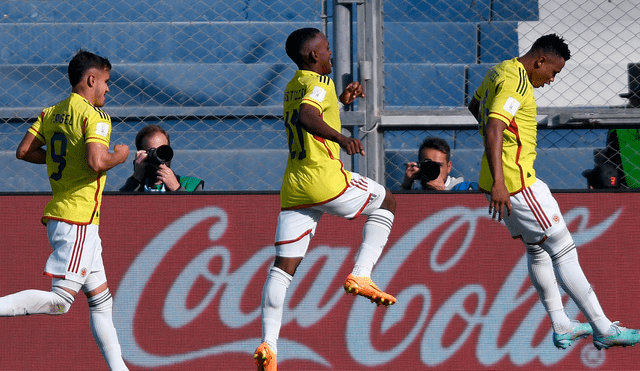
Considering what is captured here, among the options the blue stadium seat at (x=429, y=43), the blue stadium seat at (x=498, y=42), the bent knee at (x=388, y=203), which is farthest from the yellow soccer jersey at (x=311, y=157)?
the blue stadium seat at (x=498, y=42)

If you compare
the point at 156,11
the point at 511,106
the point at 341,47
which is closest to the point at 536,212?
the point at 511,106

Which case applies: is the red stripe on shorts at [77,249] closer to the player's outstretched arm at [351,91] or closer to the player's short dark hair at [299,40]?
the player's short dark hair at [299,40]

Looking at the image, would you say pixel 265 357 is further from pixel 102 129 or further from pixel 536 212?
pixel 536 212

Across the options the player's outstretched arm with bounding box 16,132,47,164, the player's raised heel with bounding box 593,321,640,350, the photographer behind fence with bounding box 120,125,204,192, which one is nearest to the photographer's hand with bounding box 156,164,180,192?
the photographer behind fence with bounding box 120,125,204,192

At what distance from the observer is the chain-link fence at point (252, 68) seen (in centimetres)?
727

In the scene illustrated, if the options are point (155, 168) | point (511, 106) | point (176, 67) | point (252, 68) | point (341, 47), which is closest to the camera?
point (511, 106)

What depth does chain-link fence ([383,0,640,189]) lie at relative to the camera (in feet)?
23.7

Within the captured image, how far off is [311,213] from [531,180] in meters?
1.19

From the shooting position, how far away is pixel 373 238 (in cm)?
455

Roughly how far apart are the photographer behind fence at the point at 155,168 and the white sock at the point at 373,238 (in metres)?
1.45

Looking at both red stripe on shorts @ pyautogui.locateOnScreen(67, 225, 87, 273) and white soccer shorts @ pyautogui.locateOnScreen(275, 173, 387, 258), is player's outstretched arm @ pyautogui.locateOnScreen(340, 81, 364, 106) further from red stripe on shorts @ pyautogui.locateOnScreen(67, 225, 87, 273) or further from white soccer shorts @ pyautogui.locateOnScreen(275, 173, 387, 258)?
red stripe on shorts @ pyautogui.locateOnScreen(67, 225, 87, 273)

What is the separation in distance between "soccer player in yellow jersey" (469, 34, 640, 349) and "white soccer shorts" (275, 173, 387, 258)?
65cm

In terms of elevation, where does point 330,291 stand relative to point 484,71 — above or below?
below

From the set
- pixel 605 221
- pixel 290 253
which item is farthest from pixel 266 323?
pixel 605 221
